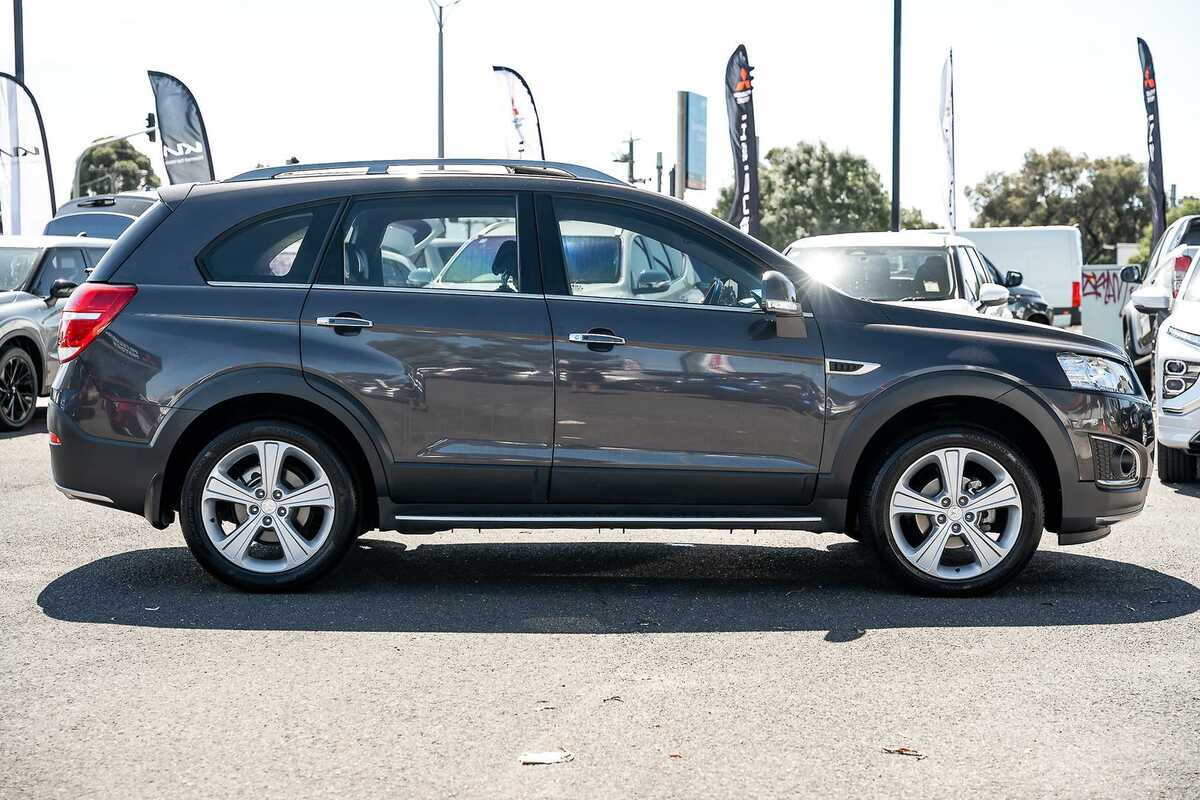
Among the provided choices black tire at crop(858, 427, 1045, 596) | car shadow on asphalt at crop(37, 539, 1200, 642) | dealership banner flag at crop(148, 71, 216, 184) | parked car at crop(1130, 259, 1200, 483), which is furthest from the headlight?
dealership banner flag at crop(148, 71, 216, 184)

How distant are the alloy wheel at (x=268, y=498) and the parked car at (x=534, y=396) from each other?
1 centimetres

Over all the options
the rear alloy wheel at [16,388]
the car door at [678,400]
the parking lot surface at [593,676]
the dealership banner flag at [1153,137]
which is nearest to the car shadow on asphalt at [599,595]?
the parking lot surface at [593,676]

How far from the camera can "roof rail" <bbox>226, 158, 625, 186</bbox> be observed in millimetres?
6316

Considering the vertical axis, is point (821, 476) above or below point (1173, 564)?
above

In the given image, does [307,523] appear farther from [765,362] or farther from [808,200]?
[808,200]

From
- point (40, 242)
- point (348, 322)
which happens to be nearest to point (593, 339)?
point (348, 322)

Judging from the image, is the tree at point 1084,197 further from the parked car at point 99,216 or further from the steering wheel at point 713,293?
the steering wheel at point 713,293

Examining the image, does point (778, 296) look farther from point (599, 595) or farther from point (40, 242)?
point (40, 242)

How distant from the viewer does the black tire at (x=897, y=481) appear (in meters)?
5.99

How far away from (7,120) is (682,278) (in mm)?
24767

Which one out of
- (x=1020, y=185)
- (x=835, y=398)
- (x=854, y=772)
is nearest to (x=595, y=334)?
(x=835, y=398)

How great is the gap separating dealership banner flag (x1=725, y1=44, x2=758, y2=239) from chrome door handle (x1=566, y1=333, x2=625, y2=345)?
66.4 feet

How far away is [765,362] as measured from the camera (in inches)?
233

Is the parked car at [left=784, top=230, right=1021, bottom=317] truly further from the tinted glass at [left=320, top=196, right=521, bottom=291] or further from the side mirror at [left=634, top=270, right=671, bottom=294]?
the tinted glass at [left=320, top=196, right=521, bottom=291]
